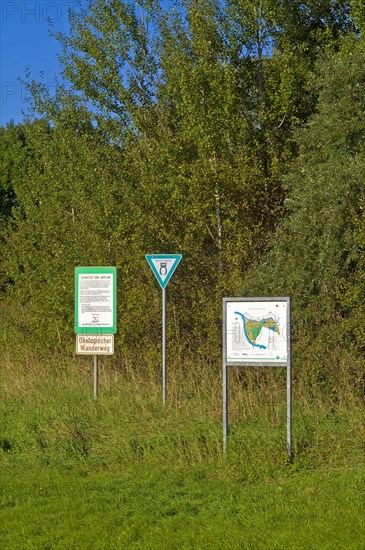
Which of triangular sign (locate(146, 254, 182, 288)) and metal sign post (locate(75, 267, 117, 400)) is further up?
triangular sign (locate(146, 254, 182, 288))

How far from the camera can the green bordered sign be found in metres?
13.6

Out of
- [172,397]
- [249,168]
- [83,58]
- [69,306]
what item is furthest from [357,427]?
[83,58]

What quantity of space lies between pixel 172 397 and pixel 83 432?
1946mm

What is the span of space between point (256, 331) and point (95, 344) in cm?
452

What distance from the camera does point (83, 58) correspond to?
22.4m

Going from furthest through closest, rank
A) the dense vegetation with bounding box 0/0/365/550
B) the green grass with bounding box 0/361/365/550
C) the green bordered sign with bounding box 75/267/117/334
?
the green bordered sign with bounding box 75/267/117/334 < the dense vegetation with bounding box 0/0/365/550 < the green grass with bounding box 0/361/365/550

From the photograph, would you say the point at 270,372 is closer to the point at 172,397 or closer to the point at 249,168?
the point at 172,397

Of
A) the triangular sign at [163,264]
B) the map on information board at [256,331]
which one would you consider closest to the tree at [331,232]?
→ the triangular sign at [163,264]

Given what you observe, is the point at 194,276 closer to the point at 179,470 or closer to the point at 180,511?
the point at 179,470

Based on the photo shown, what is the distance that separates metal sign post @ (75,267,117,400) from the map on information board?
388 centimetres

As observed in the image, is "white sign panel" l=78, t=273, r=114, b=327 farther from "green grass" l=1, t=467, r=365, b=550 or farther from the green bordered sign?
"green grass" l=1, t=467, r=365, b=550

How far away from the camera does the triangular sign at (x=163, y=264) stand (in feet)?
43.7

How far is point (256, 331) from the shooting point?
9.92 meters

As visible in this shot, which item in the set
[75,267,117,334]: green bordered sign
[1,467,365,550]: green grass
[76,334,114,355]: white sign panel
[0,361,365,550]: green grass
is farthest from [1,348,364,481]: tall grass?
[75,267,117,334]: green bordered sign
